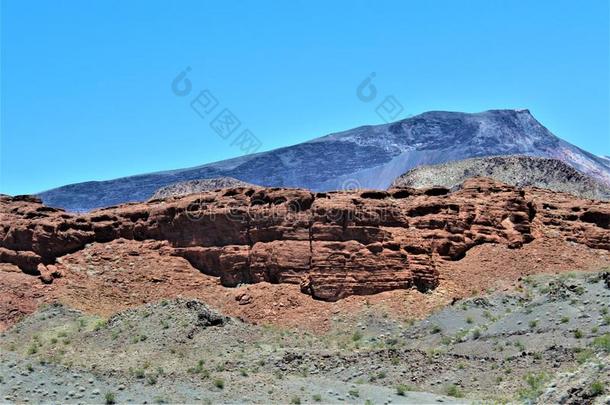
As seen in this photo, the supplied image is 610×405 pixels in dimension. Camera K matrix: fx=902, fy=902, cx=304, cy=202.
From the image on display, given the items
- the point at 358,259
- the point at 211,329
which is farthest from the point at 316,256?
the point at 211,329

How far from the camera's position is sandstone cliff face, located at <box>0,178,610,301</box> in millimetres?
37438

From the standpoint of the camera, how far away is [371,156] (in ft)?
372

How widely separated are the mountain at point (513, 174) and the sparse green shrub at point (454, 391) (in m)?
47.9

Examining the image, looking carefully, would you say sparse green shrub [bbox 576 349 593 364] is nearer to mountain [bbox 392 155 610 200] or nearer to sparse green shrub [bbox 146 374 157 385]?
sparse green shrub [bbox 146 374 157 385]

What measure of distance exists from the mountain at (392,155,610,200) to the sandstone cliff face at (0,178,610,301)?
1181 inches

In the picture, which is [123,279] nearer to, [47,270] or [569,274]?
[47,270]

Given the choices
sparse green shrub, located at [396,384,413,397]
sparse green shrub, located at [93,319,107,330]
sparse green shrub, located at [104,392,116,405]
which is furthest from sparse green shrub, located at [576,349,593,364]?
sparse green shrub, located at [93,319,107,330]

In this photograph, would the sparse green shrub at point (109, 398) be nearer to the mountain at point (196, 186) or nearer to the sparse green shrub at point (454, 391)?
the sparse green shrub at point (454, 391)

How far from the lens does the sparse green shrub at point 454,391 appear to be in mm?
24772

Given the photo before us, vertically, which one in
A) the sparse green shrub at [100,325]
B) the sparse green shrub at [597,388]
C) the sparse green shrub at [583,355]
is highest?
the sparse green shrub at [100,325]

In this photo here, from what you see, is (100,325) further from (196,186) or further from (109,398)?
(196,186)

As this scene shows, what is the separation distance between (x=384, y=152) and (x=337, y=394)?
295 ft

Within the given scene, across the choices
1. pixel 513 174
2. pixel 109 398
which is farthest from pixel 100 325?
pixel 513 174

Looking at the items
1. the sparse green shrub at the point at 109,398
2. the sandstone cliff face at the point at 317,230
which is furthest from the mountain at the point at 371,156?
the sparse green shrub at the point at 109,398
